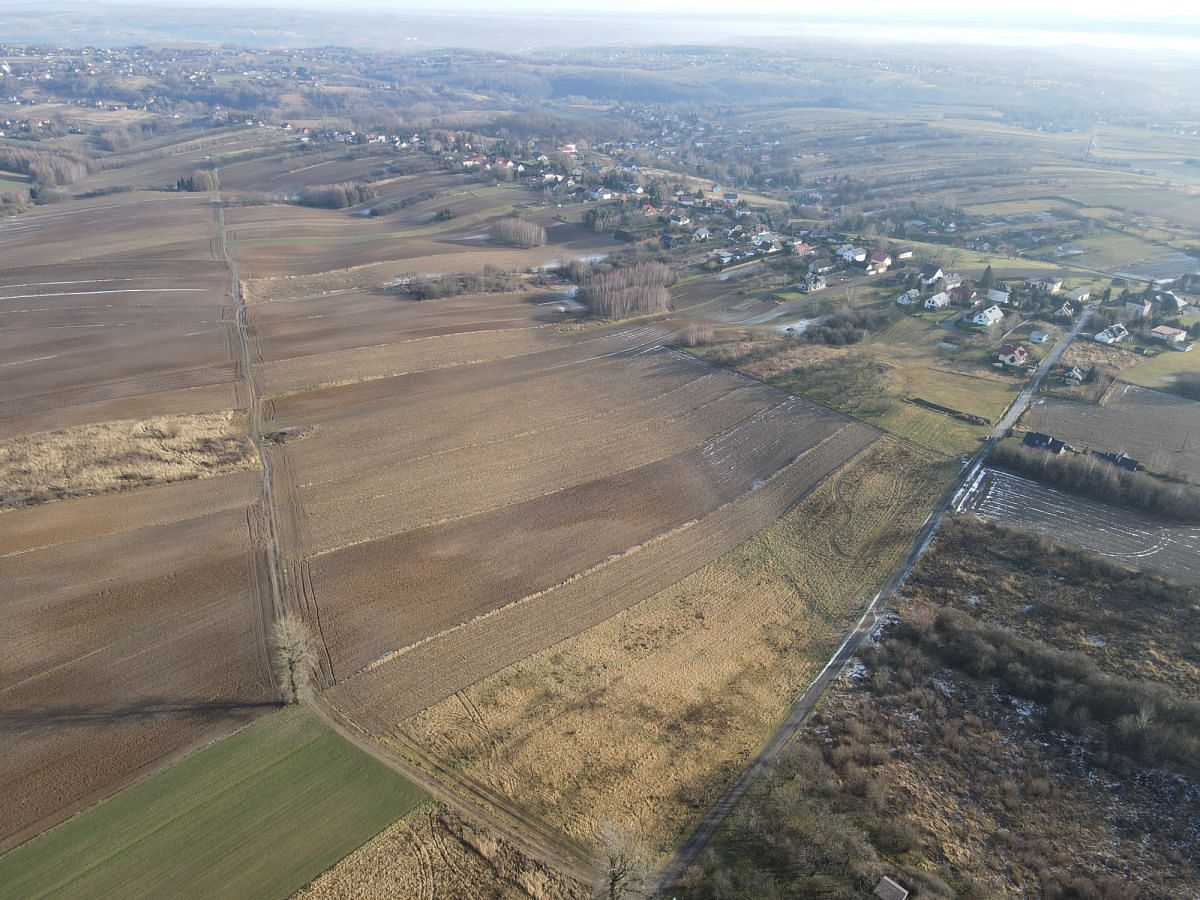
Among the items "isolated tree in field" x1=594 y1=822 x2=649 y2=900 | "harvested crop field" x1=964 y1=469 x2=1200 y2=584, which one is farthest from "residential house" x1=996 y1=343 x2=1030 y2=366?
"isolated tree in field" x1=594 y1=822 x2=649 y2=900

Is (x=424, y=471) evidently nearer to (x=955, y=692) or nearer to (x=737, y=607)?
(x=737, y=607)

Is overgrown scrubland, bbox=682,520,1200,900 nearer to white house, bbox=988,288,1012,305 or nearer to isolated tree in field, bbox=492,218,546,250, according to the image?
white house, bbox=988,288,1012,305

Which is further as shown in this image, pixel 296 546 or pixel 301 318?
pixel 301 318

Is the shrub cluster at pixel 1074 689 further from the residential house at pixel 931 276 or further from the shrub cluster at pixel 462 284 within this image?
the shrub cluster at pixel 462 284

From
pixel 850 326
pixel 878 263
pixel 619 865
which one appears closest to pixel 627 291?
pixel 850 326

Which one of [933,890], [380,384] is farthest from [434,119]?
[933,890]

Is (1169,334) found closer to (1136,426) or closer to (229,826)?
(1136,426)
